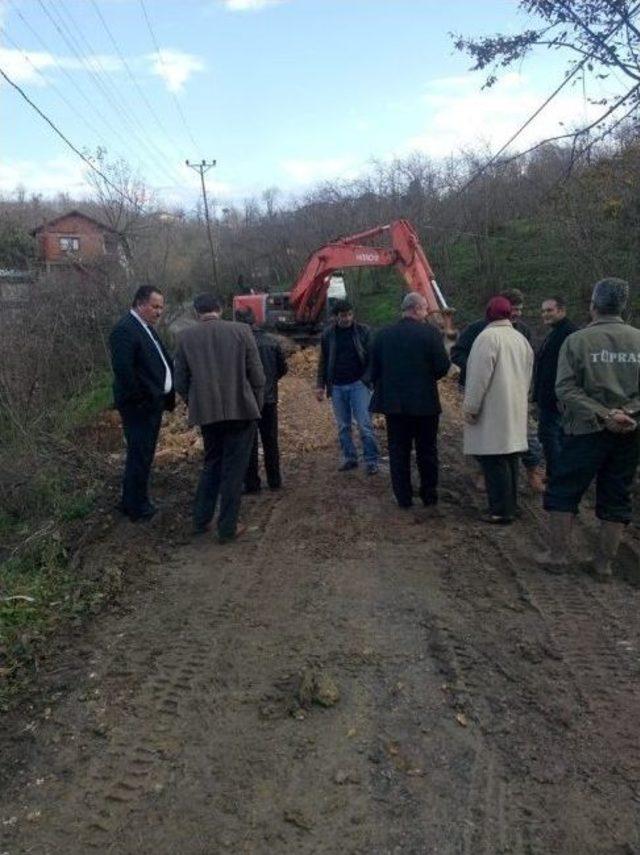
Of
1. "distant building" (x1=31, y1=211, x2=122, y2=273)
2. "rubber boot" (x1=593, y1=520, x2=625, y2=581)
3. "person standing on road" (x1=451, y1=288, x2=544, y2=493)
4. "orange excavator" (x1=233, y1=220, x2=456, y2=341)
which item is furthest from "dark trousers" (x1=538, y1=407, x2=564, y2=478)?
"distant building" (x1=31, y1=211, x2=122, y2=273)

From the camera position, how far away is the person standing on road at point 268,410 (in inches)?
305

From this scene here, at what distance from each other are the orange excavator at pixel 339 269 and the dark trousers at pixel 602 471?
555 cm

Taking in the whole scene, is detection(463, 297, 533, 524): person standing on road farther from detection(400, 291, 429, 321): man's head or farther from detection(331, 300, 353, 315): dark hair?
detection(331, 300, 353, 315): dark hair

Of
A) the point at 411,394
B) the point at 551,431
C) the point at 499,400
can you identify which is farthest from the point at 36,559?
the point at 551,431

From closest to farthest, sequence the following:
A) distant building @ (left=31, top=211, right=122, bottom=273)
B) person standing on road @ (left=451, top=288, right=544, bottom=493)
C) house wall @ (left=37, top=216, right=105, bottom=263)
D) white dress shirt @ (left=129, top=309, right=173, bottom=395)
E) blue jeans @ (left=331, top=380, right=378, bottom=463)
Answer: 1. white dress shirt @ (left=129, top=309, right=173, bottom=395)
2. person standing on road @ (left=451, top=288, right=544, bottom=493)
3. blue jeans @ (left=331, top=380, right=378, bottom=463)
4. distant building @ (left=31, top=211, right=122, bottom=273)
5. house wall @ (left=37, top=216, right=105, bottom=263)

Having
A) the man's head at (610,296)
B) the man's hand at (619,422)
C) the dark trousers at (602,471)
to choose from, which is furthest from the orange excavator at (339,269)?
the man's hand at (619,422)

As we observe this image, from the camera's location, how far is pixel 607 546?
5562 millimetres

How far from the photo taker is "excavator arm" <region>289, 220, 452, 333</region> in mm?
13323

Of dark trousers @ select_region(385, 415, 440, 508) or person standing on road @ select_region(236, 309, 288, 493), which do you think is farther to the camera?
person standing on road @ select_region(236, 309, 288, 493)

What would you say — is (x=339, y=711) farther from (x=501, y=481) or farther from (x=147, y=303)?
(x=147, y=303)

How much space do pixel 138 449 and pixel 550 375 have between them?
3.55 metres

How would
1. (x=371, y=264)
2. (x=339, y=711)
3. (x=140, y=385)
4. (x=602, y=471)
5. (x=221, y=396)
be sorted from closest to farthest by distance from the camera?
1. (x=339, y=711)
2. (x=602, y=471)
3. (x=221, y=396)
4. (x=140, y=385)
5. (x=371, y=264)

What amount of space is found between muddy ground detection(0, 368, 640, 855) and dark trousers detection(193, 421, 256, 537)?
12.2 inches

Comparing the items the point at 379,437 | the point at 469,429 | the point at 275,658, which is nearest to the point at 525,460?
the point at 469,429
